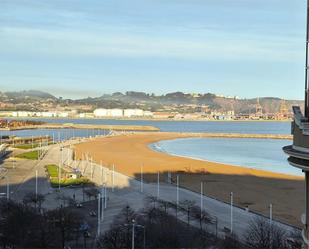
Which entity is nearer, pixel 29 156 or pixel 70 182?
pixel 70 182

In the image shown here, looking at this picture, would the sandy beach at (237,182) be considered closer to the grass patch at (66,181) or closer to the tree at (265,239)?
the grass patch at (66,181)

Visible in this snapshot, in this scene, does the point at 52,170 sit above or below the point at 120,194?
below

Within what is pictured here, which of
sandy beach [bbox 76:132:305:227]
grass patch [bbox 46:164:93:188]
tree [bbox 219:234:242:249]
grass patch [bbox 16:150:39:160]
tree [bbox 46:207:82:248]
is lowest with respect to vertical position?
grass patch [bbox 16:150:39:160]

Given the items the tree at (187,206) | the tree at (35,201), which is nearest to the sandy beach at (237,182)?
the tree at (187,206)

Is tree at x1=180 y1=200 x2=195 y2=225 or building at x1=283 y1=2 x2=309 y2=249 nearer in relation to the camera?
building at x1=283 y1=2 x2=309 y2=249

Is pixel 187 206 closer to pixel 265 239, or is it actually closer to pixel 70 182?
pixel 265 239

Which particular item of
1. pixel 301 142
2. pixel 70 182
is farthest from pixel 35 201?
pixel 301 142

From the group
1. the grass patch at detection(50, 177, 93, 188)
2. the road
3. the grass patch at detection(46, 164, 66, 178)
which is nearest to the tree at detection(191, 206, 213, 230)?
the road

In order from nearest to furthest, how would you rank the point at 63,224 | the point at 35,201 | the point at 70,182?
the point at 63,224, the point at 35,201, the point at 70,182

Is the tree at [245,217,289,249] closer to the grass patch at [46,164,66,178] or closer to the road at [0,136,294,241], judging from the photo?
the road at [0,136,294,241]

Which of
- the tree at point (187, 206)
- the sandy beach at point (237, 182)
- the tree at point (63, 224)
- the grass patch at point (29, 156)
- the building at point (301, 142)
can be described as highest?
the building at point (301, 142)

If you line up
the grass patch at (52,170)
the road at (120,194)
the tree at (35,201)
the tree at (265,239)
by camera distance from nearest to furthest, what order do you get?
the tree at (265,239)
the road at (120,194)
the tree at (35,201)
the grass patch at (52,170)

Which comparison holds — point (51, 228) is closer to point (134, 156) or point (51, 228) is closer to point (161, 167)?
point (161, 167)

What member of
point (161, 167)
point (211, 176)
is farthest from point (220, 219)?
point (161, 167)
